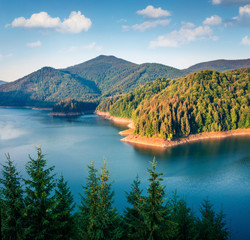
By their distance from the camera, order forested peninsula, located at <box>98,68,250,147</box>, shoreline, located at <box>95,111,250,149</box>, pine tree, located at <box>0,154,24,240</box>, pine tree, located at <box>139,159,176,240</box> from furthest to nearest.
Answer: forested peninsula, located at <box>98,68,250,147</box>
shoreline, located at <box>95,111,250,149</box>
pine tree, located at <box>0,154,24,240</box>
pine tree, located at <box>139,159,176,240</box>

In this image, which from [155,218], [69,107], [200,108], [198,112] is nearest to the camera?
[155,218]

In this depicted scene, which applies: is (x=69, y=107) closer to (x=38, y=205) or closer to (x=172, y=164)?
(x=172, y=164)

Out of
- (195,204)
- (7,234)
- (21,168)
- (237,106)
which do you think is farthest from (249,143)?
(7,234)

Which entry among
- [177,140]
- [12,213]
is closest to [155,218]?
[12,213]

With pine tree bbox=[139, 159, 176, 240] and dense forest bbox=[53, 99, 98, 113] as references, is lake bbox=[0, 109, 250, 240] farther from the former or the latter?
dense forest bbox=[53, 99, 98, 113]

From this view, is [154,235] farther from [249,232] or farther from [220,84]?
[220,84]

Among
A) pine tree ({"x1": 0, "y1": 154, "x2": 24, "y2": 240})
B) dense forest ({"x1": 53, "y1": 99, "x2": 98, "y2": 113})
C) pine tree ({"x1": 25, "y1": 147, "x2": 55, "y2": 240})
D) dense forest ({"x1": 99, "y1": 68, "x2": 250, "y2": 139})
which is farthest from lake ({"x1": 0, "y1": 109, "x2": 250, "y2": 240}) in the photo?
dense forest ({"x1": 53, "y1": 99, "x2": 98, "y2": 113})

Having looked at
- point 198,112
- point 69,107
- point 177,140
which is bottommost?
point 177,140
